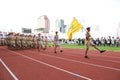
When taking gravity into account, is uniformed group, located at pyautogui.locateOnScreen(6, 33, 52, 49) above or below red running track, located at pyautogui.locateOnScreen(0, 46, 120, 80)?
above

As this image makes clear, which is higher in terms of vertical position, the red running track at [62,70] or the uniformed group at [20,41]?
the uniformed group at [20,41]

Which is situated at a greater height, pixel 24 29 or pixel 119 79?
pixel 24 29

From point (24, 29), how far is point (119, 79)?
6750 centimetres

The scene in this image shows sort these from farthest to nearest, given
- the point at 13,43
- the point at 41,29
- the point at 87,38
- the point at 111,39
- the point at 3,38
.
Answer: the point at 41,29, the point at 3,38, the point at 111,39, the point at 13,43, the point at 87,38

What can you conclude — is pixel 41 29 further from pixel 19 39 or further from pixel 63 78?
pixel 63 78

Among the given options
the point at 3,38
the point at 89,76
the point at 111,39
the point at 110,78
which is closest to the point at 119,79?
the point at 110,78

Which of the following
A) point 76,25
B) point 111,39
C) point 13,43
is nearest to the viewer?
point 76,25

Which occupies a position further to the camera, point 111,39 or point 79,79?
point 111,39

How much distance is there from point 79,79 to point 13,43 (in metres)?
24.5

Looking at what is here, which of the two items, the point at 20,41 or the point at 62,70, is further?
the point at 20,41

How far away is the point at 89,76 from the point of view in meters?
7.86

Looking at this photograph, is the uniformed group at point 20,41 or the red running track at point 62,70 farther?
the uniformed group at point 20,41

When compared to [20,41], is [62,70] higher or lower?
lower

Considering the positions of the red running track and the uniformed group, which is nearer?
the red running track
